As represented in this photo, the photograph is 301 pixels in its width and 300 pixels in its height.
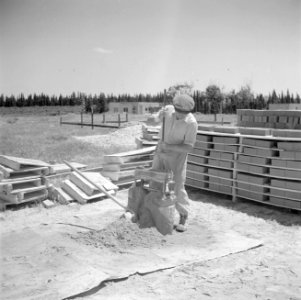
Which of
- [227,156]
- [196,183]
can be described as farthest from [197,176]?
[227,156]

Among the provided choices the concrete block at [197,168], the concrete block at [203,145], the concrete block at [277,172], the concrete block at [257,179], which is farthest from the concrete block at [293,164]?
the concrete block at [197,168]

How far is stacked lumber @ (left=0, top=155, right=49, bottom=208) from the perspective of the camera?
22.9 feet

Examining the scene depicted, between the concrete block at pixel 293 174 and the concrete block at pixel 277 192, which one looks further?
the concrete block at pixel 277 192

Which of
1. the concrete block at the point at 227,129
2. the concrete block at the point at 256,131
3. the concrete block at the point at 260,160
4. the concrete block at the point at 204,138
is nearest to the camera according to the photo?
the concrete block at the point at 260,160

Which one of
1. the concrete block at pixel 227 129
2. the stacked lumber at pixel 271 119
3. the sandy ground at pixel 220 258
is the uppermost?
the stacked lumber at pixel 271 119

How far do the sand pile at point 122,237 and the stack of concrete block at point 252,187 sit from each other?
9.02ft

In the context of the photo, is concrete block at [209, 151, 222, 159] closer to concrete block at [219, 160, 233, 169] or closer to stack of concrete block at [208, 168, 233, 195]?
concrete block at [219, 160, 233, 169]

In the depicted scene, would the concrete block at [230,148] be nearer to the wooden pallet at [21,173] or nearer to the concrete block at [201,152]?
the concrete block at [201,152]

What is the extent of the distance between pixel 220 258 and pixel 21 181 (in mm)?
4028

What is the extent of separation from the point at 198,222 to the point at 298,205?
1.90 metres

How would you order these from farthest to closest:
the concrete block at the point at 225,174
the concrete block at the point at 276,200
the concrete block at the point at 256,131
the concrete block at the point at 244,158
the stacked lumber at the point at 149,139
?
the stacked lumber at the point at 149,139 < the concrete block at the point at 225,174 < the concrete block at the point at 244,158 < the concrete block at the point at 256,131 < the concrete block at the point at 276,200

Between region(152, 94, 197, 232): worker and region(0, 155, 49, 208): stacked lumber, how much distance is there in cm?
265

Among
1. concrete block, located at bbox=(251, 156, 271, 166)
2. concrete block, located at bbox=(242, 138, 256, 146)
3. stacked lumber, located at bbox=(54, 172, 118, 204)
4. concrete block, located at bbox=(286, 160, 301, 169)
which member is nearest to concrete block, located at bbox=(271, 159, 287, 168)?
concrete block, located at bbox=(286, 160, 301, 169)

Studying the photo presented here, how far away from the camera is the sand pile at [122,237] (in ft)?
16.7
